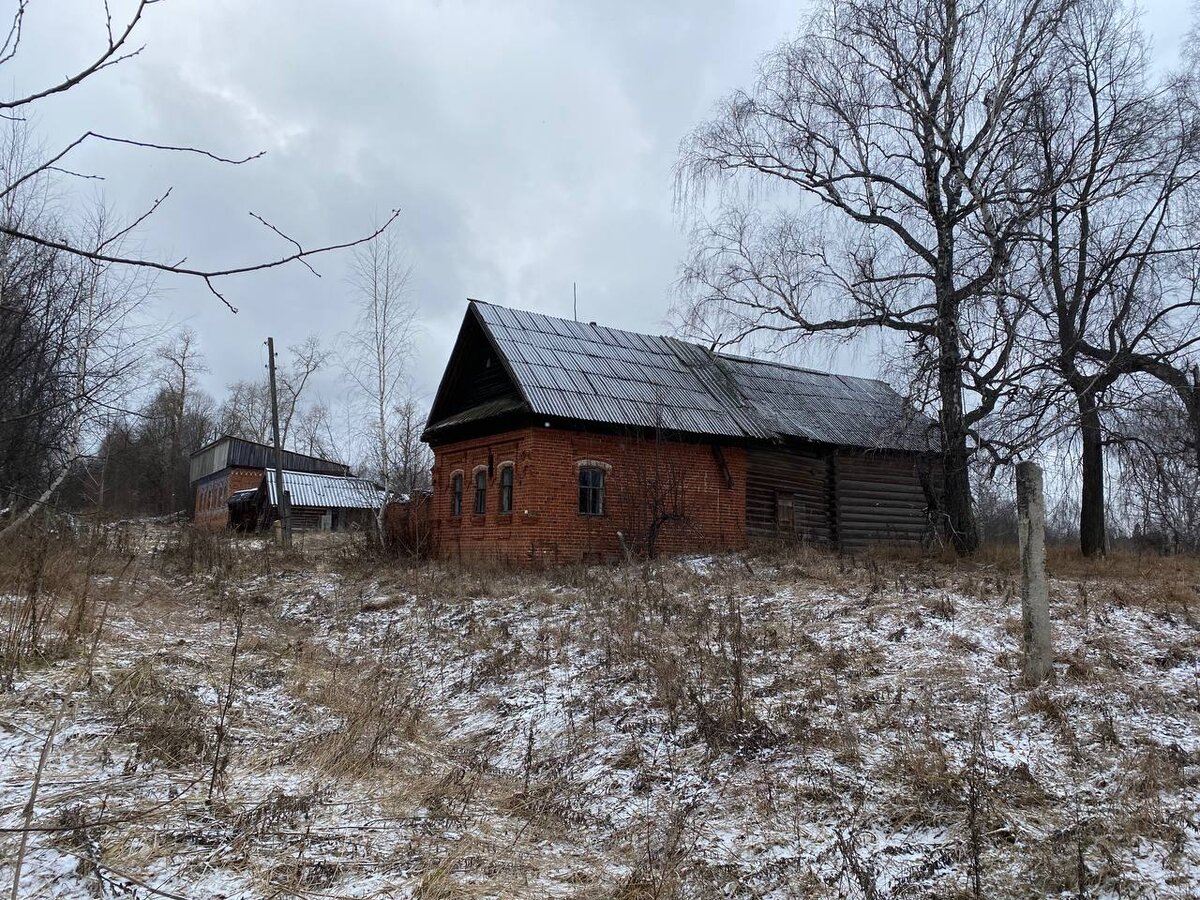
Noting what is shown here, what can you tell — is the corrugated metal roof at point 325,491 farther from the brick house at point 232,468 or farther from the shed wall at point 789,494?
the shed wall at point 789,494

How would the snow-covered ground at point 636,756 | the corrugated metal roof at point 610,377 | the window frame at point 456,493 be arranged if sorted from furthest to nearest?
the window frame at point 456,493, the corrugated metal roof at point 610,377, the snow-covered ground at point 636,756

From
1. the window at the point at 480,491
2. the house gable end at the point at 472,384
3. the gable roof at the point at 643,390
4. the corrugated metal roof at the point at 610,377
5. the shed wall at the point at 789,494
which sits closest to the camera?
the gable roof at the point at 643,390

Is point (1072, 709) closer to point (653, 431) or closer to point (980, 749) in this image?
point (980, 749)

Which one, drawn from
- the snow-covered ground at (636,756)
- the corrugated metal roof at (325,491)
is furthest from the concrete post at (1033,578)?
the corrugated metal roof at (325,491)

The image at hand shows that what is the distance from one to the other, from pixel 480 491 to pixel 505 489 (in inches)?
50.5

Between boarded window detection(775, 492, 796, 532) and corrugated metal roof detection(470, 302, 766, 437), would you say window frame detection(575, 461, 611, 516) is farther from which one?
boarded window detection(775, 492, 796, 532)

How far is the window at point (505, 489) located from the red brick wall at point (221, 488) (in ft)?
99.1

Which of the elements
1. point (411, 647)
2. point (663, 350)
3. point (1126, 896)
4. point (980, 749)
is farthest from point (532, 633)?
point (663, 350)

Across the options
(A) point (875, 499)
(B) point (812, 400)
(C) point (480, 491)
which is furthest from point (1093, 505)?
(C) point (480, 491)

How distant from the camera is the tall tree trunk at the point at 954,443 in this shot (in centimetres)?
1359

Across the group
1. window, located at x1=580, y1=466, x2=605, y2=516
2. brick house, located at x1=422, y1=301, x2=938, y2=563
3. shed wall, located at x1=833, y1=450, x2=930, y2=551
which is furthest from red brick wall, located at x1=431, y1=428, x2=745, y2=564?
shed wall, located at x1=833, y1=450, x2=930, y2=551

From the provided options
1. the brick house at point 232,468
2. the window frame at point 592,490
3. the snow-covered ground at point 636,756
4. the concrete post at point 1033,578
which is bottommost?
the snow-covered ground at point 636,756

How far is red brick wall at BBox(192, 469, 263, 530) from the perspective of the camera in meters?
46.1

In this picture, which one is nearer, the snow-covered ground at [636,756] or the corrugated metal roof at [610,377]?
the snow-covered ground at [636,756]
